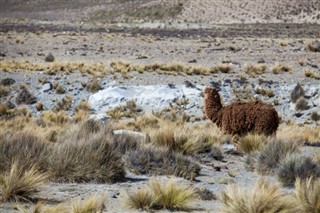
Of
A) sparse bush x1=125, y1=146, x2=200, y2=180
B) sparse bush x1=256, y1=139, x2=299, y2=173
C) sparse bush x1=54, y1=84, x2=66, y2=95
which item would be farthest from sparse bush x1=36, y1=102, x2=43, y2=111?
sparse bush x1=256, y1=139, x2=299, y2=173

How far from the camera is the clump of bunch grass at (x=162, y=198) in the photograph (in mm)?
7316

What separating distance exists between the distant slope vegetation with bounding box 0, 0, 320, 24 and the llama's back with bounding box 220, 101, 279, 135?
61580 millimetres

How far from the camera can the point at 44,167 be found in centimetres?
914

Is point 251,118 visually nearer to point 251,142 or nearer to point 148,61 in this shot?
point 251,142

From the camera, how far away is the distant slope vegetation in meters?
79.0

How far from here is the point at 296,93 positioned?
21578mm

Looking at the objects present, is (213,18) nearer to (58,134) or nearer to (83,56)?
(83,56)

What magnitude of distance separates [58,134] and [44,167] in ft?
14.3

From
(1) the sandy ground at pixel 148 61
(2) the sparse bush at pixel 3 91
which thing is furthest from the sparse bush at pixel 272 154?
(2) the sparse bush at pixel 3 91

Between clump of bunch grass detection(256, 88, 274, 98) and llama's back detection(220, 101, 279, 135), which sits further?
clump of bunch grass detection(256, 88, 274, 98)

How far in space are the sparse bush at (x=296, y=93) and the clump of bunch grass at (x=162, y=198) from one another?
14.5m

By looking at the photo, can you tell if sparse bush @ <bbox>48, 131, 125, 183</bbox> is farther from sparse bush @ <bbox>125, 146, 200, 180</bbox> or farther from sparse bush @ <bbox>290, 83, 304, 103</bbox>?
sparse bush @ <bbox>290, 83, 304, 103</bbox>

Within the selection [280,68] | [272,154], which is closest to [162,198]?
[272,154]

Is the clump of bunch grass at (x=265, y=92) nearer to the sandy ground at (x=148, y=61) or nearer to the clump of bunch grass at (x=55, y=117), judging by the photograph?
the sandy ground at (x=148, y=61)
